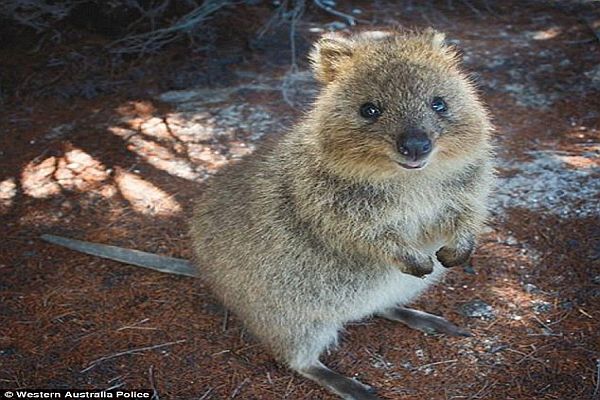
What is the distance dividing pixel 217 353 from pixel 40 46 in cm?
448

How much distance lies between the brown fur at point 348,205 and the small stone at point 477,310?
0.35m

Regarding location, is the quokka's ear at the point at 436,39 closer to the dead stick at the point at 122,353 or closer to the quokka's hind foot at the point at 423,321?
the quokka's hind foot at the point at 423,321

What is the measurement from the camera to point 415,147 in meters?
2.53

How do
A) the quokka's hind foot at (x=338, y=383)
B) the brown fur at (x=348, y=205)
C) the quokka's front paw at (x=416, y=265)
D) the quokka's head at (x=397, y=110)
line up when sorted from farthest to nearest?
the quokka's hind foot at (x=338, y=383) < the quokka's front paw at (x=416, y=265) < the brown fur at (x=348, y=205) < the quokka's head at (x=397, y=110)

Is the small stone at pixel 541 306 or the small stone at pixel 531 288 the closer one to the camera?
the small stone at pixel 541 306

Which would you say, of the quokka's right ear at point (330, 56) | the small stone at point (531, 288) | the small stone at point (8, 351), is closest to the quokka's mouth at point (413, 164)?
the quokka's right ear at point (330, 56)

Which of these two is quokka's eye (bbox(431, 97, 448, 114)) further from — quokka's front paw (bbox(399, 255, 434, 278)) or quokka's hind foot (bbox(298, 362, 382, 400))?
quokka's hind foot (bbox(298, 362, 382, 400))

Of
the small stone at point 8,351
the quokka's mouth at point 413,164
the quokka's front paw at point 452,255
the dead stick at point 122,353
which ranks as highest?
the quokka's mouth at point 413,164

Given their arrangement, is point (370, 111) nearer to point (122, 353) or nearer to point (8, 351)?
point (122, 353)

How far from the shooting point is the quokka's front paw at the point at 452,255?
3080 millimetres

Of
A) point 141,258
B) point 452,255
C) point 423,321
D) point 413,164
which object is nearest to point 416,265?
point 452,255

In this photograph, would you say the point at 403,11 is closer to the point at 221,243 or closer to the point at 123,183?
the point at 123,183

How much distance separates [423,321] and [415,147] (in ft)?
4.11

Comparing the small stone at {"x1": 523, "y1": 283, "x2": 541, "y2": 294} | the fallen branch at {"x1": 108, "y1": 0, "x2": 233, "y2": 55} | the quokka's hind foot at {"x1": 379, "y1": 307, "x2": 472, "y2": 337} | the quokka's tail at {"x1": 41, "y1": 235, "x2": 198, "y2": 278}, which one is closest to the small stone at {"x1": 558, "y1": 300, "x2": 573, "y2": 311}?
the small stone at {"x1": 523, "y1": 283, "x2": 541, "y2": 294}
